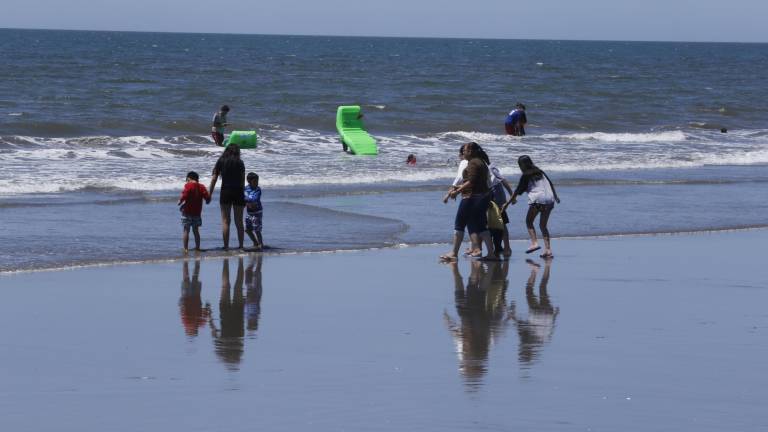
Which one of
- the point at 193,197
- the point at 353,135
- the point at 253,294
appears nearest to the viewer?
the point at 253,294

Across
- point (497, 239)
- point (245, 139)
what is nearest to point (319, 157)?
point (245, 139)

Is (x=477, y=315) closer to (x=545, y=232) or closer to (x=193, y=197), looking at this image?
(x=545, y=232)

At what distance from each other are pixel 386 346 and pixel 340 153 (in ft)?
65.1

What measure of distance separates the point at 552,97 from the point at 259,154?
28.5m

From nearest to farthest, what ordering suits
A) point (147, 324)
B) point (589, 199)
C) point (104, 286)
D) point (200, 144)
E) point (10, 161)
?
point (147, 324)
point (104, 286)
point (589, 199)
point (10, 161)
point (200, 144)

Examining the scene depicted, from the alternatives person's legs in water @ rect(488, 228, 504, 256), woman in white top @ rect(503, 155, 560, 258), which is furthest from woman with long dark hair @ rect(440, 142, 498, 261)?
woman in white top @ rect(503, 155, 560, 258)

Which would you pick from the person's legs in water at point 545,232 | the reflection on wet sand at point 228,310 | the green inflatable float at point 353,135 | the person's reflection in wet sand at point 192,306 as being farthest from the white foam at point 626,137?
the person's reflection in wet sand at point 192,306

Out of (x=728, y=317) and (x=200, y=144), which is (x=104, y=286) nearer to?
(x=728, y=317)

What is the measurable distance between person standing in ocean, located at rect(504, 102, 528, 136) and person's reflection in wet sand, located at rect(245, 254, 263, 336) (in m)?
20.9

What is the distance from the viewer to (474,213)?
527 inches

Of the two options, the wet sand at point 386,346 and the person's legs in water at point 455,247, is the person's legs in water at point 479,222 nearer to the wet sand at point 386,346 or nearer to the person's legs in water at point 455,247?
the person's legs in water at point 455,247

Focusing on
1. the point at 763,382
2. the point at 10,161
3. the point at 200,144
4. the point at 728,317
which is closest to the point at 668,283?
the point at 728,317

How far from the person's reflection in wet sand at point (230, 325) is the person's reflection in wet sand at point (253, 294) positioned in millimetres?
52

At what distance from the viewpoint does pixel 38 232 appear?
14.9 metres
